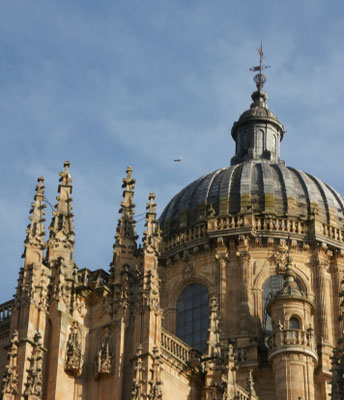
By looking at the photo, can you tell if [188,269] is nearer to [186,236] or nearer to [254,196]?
[186,236]

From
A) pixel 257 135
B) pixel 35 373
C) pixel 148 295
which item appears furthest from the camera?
pixel 257 135

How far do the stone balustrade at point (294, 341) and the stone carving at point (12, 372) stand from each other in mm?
17280

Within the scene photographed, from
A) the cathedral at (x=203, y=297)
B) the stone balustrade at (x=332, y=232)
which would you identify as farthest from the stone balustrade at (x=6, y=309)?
the stone balustrade at (x=332, y=232)

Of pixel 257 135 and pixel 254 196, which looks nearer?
pixel 254 196

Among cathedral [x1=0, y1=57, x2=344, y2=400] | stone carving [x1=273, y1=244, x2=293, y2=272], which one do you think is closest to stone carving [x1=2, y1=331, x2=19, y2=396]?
cathedral [x1=0, y1=57, x2=344, y2=400]

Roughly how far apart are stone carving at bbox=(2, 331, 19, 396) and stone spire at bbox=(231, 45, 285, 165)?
107 ft

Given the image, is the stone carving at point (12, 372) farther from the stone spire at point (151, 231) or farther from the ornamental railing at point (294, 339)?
the ornamental railing at point (294, 339)

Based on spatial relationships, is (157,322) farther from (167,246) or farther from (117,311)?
(167,246)

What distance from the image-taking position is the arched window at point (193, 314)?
203 ft

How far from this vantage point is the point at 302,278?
2499 inches

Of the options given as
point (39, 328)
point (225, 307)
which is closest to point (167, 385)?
point (39, 328)

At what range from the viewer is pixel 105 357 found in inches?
1694

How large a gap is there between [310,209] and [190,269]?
7860mm

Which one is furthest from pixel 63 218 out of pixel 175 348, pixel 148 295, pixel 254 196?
pixel 254 196
